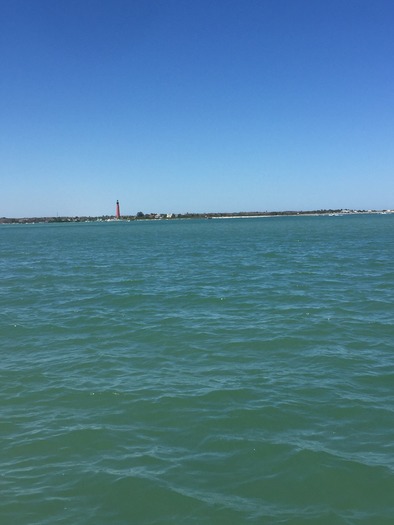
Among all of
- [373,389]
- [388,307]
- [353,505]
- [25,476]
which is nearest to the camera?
[353,505]

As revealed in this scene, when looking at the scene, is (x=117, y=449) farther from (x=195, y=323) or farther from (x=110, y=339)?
(x=195, y=323)

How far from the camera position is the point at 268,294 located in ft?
84.3

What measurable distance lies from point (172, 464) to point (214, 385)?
12.6ft

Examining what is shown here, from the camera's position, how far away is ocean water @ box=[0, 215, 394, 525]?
7.84 meters

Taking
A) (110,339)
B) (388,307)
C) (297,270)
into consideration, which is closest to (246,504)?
(110,339)

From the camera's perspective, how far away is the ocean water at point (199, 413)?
309 inches

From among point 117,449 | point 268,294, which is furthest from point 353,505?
point 268,294

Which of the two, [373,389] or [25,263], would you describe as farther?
[25,263]

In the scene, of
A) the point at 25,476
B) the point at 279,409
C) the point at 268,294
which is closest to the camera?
the point at 25,476

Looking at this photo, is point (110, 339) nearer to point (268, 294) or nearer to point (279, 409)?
point (279, 409)

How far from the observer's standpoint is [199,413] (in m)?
10.9

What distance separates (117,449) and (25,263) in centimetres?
4110

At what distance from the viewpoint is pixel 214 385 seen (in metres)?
12.5

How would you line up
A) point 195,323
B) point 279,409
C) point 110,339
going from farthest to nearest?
point 195,323 → point 110,339 → point 279,409
